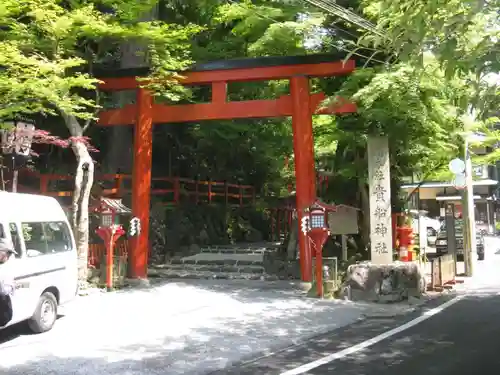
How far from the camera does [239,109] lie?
48.2ft

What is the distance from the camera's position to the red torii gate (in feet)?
46.2

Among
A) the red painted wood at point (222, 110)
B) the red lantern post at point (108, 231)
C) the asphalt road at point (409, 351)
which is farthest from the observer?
the red painted wood at point (222, 110)

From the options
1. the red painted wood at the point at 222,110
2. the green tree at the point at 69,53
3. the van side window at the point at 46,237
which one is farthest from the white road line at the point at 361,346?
the green tree at the point at 69,53

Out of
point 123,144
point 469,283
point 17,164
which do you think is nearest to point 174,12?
point 123,144

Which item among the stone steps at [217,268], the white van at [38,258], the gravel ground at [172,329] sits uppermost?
the white van at [38,258]

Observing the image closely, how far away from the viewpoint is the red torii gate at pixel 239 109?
554 inches

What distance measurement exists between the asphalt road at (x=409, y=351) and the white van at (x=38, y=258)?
3.72 meters

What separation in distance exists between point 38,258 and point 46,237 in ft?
2.46

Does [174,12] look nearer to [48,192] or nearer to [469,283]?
[48,192]

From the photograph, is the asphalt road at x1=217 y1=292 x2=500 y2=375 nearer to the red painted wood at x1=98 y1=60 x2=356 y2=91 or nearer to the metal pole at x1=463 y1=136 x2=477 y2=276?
the metal pole at x1=463 y1=136 x2=477 y2=276

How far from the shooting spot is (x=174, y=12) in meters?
20.1

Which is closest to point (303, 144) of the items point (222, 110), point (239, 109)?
point (239, 109)

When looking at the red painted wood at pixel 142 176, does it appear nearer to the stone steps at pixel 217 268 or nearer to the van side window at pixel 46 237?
the stone steps at pixel 217 268

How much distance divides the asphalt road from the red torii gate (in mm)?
4878
